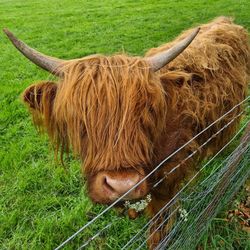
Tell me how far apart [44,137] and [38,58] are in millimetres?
2196

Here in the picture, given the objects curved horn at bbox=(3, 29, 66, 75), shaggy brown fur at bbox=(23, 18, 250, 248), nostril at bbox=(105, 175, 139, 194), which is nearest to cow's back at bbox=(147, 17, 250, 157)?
shaggy brown fur at bbox=(23, 18, 250, 248)

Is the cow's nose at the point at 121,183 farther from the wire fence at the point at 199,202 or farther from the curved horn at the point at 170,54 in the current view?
the curved horn at the point at 170,54

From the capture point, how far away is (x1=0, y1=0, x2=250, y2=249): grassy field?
3.59 m

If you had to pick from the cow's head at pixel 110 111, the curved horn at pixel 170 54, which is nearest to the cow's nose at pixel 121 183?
the cow's head at pixel 110 111

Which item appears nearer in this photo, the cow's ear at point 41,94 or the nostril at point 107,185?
the nostril at point 107,185

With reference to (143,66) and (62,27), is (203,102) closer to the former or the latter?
(143,66)

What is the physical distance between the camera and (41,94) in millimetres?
2658

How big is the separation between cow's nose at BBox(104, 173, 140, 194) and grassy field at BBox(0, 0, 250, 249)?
1.13m

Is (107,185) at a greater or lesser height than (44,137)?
greater

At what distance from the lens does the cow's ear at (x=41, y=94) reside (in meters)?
2.63

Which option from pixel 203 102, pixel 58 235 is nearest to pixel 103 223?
pixel 58 235

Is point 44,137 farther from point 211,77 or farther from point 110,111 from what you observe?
point 110,111

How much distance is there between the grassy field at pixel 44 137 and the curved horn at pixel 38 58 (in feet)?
5.16

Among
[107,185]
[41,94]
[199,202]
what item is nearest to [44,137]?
[41,94]
